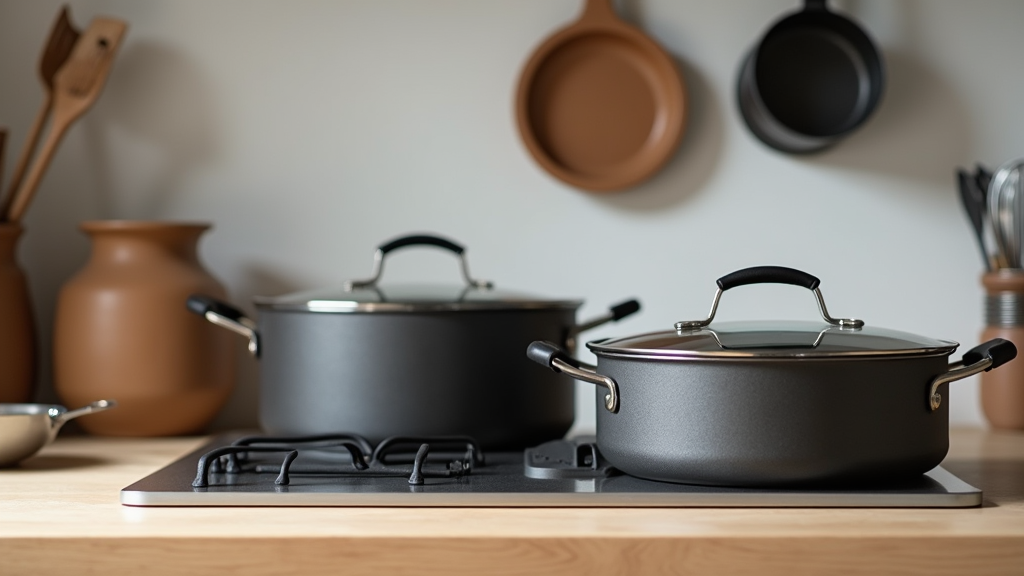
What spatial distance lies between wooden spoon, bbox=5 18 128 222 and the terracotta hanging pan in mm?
593

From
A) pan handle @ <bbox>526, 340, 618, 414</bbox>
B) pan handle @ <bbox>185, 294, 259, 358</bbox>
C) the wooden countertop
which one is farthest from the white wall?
the wooden countertop

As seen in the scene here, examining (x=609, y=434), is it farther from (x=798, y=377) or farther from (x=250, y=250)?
(x=250, y=250)

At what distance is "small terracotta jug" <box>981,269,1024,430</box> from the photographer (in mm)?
1433

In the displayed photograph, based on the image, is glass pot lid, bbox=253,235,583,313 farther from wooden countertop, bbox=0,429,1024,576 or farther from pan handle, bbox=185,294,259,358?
wooden countertop, bbox=0,429,1024,576

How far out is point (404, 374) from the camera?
1.16 m

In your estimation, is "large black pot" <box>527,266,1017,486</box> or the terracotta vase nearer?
"large black pot" <box>527,266,1017,486</box>

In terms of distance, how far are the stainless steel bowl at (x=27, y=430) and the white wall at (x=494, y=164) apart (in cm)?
40

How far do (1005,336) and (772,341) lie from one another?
0.66m

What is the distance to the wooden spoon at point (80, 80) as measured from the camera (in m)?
1.43

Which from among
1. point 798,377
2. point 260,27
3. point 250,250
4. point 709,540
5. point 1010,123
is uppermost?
point 260,27

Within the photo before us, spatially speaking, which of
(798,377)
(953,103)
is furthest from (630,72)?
(798,377)

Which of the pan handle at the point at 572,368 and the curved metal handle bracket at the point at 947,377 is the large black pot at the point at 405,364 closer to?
the pan handle at the point at 572,368

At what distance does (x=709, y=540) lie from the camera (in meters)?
0.84

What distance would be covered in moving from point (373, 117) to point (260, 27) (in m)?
0.22
